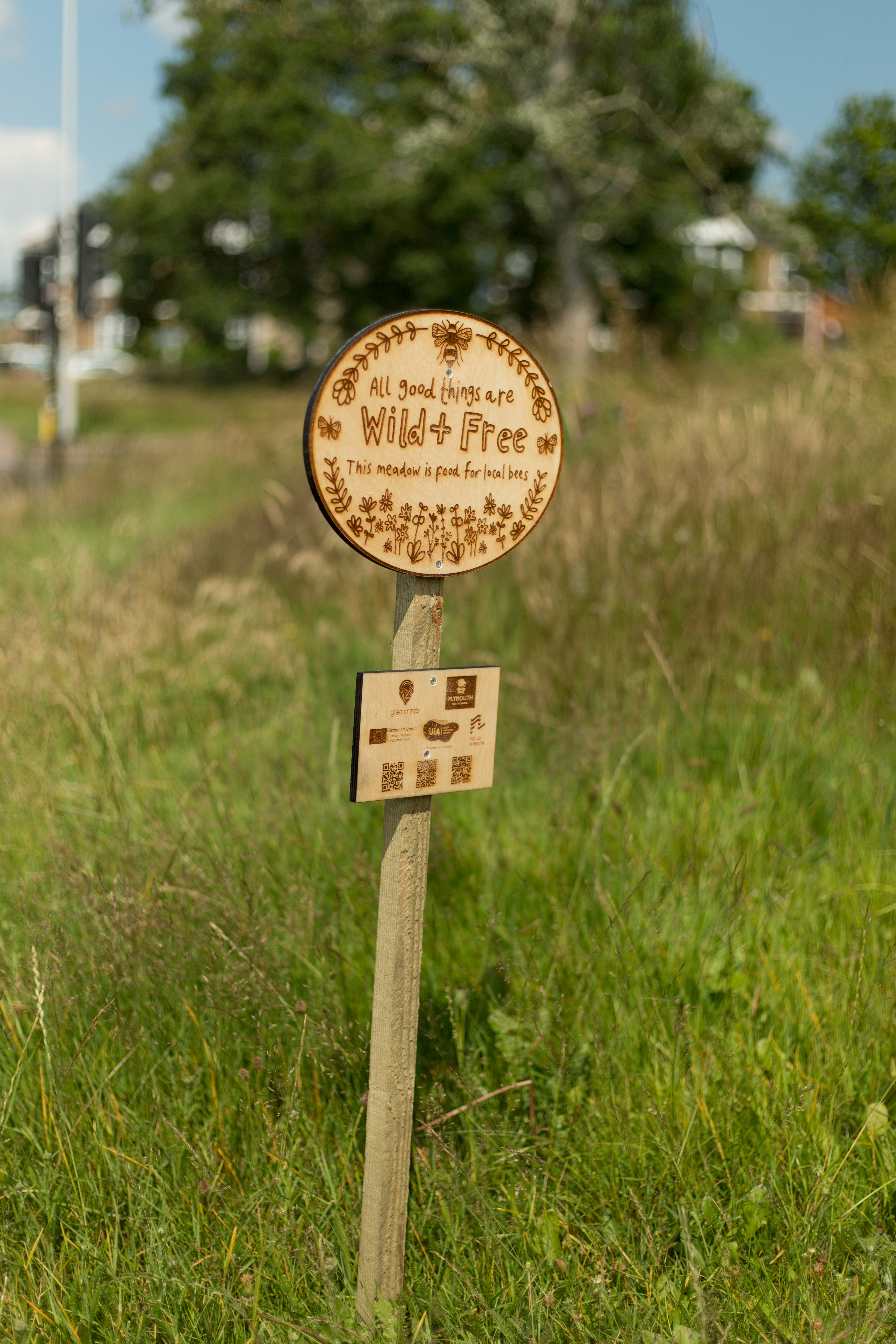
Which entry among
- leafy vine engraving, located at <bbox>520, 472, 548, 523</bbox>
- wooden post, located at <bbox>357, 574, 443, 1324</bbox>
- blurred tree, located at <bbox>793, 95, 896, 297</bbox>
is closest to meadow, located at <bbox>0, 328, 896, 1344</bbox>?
wooden post, located at <bbox>357, 574, 443, 1324</bbox>

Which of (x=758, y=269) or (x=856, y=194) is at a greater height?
(x=758, y=269)

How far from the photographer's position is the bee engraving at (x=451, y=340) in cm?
169

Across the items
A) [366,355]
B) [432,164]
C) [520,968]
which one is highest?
[432,164]

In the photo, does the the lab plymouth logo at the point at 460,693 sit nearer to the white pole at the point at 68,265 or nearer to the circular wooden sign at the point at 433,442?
Answer: the circular wooden sign at the point at 433,442

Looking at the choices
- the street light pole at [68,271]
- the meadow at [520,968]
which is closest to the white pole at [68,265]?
the street light pole at [68,271]

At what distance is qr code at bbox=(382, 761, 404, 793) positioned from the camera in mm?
1687

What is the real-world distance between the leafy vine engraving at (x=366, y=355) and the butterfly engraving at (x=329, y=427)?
0.03 metres

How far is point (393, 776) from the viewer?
170 centimetres

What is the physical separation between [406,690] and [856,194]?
10.9 meters

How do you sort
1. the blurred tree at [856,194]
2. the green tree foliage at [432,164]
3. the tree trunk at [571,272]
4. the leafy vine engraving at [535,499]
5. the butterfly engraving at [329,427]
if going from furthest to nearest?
the tree trunk at [571,272]
the green tree foliage at [432,164]
the blurred tree at [856,194]
the leafy vine engraving at [535,499]
the butterfly engraving at [329,427]

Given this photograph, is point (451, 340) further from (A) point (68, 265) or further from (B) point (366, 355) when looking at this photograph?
(A) point (68, 265)

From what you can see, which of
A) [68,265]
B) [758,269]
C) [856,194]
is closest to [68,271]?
[68,265]

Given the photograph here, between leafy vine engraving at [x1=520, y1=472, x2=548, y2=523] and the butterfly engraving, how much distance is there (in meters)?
0.39

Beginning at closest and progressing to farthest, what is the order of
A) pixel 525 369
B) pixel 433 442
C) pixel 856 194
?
pixel 433 442, pixel 525 369, pixel 856 194
